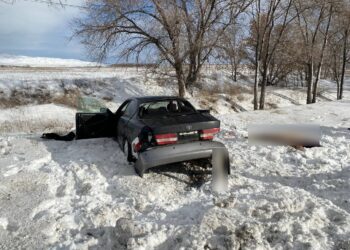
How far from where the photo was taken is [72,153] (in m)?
6.62

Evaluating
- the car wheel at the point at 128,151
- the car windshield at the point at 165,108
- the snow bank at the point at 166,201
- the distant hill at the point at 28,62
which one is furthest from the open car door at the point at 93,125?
the distant hill at the point at 28,62

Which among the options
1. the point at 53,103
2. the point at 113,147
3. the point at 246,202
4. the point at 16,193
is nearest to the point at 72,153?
the point at 113,147

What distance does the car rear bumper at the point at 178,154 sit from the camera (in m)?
5.04

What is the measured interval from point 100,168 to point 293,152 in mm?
3979

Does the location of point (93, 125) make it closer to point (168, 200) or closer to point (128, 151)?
point (128, 151)

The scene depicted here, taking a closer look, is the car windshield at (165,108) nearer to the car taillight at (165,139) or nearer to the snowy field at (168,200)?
the car taillight at (165,139)

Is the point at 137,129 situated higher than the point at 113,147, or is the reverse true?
the point at 137,129

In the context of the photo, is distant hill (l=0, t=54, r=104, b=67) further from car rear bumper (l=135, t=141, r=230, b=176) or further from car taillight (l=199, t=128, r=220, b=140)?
car rear bumper (l=135, t=141, r=230, b=176)

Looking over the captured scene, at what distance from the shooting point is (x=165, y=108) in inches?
240

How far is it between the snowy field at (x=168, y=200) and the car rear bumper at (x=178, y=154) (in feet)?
1.14

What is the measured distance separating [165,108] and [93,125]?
2.39 metres

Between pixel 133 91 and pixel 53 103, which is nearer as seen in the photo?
pixel 53 103

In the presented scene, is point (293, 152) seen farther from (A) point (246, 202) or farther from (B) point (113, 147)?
(B) point (113, 147)

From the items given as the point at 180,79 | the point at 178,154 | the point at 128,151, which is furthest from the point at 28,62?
the point at 178,154
